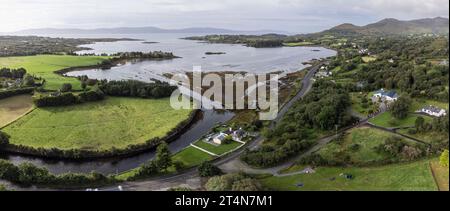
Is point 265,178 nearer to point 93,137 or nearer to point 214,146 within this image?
point 214,146

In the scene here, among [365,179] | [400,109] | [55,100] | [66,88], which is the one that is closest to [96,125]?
[55,100]

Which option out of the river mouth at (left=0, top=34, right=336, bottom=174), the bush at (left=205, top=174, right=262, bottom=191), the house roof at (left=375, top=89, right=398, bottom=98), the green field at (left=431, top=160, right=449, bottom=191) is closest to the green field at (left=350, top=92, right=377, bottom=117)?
the house roof at (left=375, top=89, right=398, bottom=98)

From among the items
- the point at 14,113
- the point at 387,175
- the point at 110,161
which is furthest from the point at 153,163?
the point at 14,113

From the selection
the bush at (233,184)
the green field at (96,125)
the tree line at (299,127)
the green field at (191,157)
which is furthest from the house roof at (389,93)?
the bush at (233,184)

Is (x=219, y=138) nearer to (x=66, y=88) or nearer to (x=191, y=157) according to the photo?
(x=191, y=157)

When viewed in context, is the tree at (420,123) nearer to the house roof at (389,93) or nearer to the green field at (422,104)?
the green field at (422,104)

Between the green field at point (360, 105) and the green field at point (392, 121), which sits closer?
the green field at point (392, 121)
